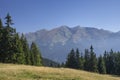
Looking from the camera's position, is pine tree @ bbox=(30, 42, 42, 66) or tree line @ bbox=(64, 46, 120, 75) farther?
tree line @ bbox=(64, 46, 120, 75)

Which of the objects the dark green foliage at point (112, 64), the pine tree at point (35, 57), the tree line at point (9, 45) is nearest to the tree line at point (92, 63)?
the dark green foliage at point (112, 64)

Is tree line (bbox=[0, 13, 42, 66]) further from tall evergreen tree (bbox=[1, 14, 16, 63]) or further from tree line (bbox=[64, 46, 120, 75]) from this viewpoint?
tree line (bbox=[64, 46, 120, 75])

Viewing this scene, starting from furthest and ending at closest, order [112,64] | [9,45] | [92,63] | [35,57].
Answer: [112,64], [92,63], [35,57], [9,45]

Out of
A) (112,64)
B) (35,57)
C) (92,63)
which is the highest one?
(35,57)

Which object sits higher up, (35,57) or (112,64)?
(35,57)

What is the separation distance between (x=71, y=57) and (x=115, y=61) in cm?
2665

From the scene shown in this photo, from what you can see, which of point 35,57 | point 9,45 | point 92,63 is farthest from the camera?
point 92,63

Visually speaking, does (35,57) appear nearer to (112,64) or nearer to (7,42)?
(7,42)

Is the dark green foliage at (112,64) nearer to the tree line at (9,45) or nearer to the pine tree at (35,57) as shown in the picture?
the pine tree at (35,57)

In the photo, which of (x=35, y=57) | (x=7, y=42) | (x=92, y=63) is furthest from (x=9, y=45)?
(x=92, y=63)

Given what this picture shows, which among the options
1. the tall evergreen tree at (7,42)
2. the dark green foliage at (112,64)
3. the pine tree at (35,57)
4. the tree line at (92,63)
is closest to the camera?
the tall evergreen tree at (7,42)

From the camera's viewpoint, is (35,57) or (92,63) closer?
(35,57)

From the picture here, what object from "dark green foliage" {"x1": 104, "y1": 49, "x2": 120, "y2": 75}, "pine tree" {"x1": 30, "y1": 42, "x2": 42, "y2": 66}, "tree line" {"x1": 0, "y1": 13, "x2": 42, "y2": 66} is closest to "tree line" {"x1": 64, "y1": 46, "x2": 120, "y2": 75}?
"dark green foliage" {"x1": 104, "y1": 49, "x2": 120, "y2": 75}

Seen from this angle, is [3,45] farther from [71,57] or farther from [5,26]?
[71,57]
